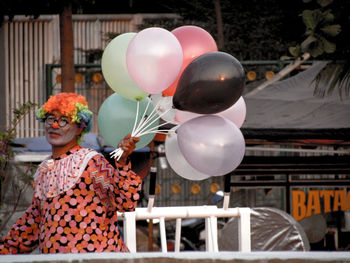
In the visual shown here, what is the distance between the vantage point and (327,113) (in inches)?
269

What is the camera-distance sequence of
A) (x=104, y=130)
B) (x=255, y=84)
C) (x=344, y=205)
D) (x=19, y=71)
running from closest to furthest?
(x=104, y=130)
(x=344, y=205)
(x=255, y=84)
(x=19, y=71)

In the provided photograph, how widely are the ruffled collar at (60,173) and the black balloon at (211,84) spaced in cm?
63

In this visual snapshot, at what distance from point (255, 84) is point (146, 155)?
2.32 metres

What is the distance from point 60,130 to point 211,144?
2.71 feet

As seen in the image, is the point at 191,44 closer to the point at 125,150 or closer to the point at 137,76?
the point at 137,76

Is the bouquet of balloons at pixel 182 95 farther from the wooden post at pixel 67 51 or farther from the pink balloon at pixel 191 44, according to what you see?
the wooden post at pixel 67 51

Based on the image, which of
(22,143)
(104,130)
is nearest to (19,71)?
(22,143)

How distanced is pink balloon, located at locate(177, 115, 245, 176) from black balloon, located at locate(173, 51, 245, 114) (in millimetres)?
85

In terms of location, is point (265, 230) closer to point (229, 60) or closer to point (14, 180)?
point (14, 180)

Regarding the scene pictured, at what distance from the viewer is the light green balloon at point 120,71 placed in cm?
370

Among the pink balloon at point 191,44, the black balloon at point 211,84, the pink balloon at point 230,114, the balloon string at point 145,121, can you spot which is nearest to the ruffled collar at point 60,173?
the balloon string at point 145,121

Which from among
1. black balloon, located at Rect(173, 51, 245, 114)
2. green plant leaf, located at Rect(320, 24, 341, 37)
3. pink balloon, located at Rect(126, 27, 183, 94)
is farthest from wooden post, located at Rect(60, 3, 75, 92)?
Answer: black balloon, located at Rect(173, 51, 245, 114)

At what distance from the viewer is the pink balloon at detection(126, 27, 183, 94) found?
350 centimetres

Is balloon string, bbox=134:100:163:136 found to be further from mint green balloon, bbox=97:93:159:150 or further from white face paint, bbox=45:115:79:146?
white face paint, bbox=45:115:79:146
